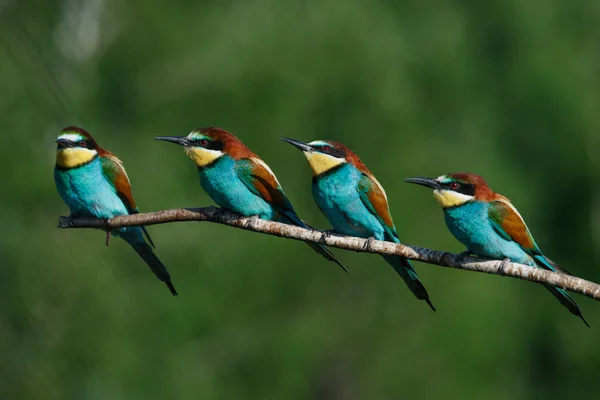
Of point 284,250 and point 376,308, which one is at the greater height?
point 284,250

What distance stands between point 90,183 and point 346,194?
123 cm

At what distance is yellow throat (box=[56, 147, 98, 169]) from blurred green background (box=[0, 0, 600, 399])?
220 centimetres

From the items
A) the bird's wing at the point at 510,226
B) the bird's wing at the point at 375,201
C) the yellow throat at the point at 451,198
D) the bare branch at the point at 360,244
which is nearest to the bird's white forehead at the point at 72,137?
the bare branch at the point at 360,244

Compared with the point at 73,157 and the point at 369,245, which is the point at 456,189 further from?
the point at 73,157

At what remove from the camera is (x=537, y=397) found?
14609 millimetres

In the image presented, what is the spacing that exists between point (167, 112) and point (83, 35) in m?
1.56

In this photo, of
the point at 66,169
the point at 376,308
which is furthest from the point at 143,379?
the point at 66,169

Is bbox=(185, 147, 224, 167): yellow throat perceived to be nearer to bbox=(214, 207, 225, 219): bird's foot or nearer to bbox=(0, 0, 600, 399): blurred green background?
bbox=(214, 207, 225, 219): bird's foot

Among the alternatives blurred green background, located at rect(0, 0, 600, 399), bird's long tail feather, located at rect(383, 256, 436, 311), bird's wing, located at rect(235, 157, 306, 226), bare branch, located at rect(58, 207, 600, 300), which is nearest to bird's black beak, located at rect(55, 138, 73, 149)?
bare branch, located at rect(58, 207, 600, 300)

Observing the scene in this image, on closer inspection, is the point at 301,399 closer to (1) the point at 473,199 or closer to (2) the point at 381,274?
(2) the point at 381,274

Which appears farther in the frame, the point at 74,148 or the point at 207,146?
the point at 74,148

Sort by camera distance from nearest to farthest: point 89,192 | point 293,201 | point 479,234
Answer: point 479,234, point 89,192, point 293,201

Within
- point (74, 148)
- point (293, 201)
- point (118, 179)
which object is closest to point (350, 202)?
point (118, 179)

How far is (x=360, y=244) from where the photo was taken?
400cm
